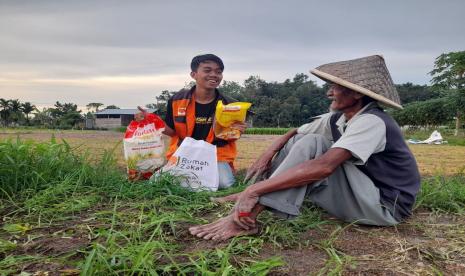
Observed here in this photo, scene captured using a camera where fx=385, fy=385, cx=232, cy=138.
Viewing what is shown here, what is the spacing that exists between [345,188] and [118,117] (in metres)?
52.5

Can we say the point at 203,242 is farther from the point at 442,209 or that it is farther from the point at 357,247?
the point at 442,209

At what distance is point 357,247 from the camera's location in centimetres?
191

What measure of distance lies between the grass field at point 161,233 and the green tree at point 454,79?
1902 cm

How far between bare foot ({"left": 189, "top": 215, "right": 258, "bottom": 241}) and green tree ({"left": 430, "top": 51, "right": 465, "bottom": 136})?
67.2 feet

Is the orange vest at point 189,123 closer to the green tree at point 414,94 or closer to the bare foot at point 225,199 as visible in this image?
the bare foot at point 225,199

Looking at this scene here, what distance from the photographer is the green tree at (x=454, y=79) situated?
1934 centimetres

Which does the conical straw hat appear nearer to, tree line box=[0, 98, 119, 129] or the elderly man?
the elderly man

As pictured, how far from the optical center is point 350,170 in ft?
6.46

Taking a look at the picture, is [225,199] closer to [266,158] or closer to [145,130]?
[266,158]

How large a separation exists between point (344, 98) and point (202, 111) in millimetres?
1737

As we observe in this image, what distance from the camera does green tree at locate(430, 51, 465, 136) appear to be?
63.5 feet

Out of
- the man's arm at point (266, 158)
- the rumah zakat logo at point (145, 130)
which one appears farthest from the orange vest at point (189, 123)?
the man's arm at point (266, 158)

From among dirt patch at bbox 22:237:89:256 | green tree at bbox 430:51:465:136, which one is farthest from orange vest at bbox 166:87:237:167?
green tree at bbox 430:51:465:136

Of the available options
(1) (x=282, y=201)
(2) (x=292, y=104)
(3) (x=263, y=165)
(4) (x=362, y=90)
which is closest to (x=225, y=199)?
(3) (x=263, y=165)
